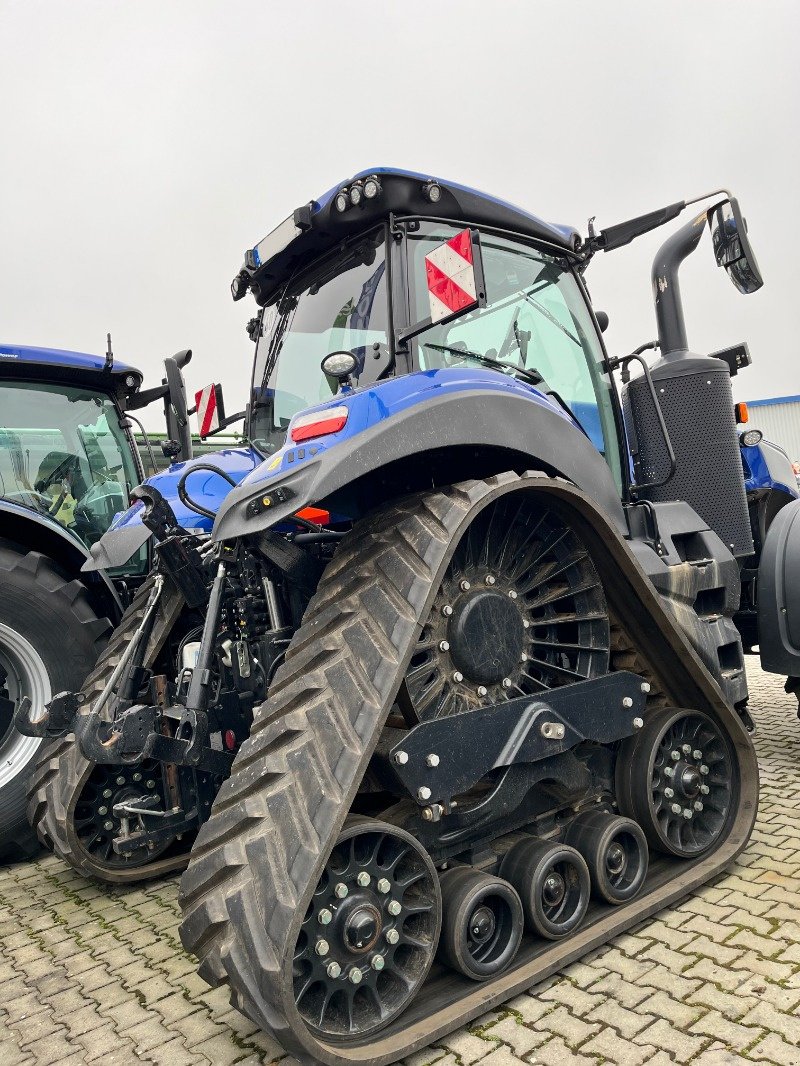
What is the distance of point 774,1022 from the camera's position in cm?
234

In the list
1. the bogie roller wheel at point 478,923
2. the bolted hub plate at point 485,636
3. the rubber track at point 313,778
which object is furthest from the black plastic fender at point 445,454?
the bogie roller wheel at point 478,923

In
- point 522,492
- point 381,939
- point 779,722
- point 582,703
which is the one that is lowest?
point 779,722

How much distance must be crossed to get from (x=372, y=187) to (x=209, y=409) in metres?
1.72

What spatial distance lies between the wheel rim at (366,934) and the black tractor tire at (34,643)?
2652 mm

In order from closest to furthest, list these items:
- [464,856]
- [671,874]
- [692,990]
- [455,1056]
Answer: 1. [455,1056]
2. [692,990]
3. [464,856]
4. [671,874]

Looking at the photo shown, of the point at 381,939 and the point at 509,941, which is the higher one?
the point at 381,939

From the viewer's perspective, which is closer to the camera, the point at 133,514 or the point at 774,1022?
the point at 774,1022

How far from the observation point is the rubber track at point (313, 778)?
202cm

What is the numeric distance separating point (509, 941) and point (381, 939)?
0.51 metres

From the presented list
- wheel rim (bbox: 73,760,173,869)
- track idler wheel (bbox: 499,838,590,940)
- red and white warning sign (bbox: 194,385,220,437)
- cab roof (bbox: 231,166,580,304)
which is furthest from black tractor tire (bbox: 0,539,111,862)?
track idler wheel (bbox: 499,838,590,940)

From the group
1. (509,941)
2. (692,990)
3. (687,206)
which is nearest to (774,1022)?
(692,990)

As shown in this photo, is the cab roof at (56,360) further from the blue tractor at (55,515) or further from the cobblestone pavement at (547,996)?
the cobblestone pavement at (547,996)

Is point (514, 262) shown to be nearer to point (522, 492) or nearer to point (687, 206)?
point (687, 206)

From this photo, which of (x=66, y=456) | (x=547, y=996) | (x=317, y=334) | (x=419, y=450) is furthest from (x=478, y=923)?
(x=66, y=456)
